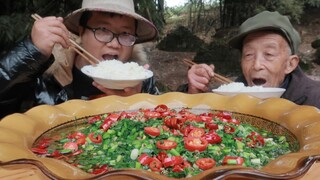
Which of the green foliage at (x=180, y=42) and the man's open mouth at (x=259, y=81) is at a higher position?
the man's open mouth at (x=259, y=81)

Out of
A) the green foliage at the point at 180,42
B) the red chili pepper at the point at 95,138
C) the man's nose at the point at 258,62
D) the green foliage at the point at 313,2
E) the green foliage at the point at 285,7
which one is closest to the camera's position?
the red chili pepper at the point at 95,138

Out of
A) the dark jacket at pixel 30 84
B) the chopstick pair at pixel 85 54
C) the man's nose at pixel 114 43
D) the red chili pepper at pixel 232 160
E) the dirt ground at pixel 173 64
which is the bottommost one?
the dirt ground at pixel 173 64

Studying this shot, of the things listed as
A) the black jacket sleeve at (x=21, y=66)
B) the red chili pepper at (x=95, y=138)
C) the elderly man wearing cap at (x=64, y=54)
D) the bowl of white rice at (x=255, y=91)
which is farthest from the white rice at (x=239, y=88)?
the black jacket sleeve at (x=21, y=66)

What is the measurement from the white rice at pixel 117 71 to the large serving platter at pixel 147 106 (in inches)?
6.4

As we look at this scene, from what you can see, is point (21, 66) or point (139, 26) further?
point (139, 26)

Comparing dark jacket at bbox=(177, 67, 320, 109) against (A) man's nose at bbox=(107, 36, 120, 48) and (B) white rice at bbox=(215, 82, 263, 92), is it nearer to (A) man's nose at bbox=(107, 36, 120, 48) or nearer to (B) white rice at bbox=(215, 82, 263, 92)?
(B) white rice at bbox=(215, 82, 263, 92)

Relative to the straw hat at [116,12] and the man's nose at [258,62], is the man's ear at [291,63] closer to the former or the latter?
the man's nose at [258,62]

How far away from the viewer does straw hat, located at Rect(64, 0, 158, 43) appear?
86.5 inches

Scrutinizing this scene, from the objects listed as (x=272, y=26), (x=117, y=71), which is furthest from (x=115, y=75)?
(x=272, y=26)

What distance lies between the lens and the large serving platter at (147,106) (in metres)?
0.80

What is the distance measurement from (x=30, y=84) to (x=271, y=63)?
1.39 metres

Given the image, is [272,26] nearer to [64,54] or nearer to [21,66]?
[64,54]

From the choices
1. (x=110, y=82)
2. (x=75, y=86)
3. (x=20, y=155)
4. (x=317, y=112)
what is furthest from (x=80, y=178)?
(x=75, y=86)

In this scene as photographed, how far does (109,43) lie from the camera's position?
2.23m
